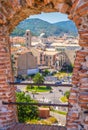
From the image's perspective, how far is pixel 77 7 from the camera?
452cm

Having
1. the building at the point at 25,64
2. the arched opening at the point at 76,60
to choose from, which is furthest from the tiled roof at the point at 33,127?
the building at the point at 25,64

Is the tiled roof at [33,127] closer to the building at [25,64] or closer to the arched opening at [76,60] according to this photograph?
the arched opening at [76,60]

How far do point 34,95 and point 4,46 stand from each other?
3752 centimetres

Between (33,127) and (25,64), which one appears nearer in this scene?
(33,127)

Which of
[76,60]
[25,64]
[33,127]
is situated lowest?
[25,64]

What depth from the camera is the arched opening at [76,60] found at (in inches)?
178

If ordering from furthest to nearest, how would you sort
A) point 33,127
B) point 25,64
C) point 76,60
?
point 25,64, point 33,127, point 76,60

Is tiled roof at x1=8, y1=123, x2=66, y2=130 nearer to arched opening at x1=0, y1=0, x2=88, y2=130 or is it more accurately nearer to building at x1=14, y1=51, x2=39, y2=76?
arched opening at x1=0, y1=0, x2=88, y2=130

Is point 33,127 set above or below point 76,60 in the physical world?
below

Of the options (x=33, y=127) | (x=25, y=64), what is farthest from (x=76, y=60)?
(x=25, y=64)

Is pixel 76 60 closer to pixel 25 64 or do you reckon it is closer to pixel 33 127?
pixel 33 127

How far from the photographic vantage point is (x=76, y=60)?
4.76 meters

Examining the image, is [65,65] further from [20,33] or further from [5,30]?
[20,33]

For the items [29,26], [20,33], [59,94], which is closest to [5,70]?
[59,94]
